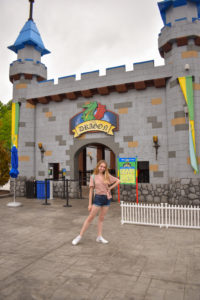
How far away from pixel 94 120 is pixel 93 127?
15.3 inches

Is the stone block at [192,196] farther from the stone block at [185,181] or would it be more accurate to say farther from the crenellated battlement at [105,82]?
the crenellated battlement at [105,82]

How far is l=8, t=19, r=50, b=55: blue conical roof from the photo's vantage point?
555 inches

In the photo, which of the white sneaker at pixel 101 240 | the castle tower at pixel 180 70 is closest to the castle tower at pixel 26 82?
the castle tower at pixel 180 70

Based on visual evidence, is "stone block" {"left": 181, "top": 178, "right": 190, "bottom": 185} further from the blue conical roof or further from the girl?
the blue conical roof

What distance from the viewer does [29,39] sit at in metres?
13.9

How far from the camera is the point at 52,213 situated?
29.0 feet

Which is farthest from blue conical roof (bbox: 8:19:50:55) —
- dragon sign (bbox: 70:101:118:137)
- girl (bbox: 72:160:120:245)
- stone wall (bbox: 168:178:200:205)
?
girl (bbox: 72:160:120:245)

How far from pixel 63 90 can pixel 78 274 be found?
11094 millimetres

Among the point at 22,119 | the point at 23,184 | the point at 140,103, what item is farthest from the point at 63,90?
the point at 23,184

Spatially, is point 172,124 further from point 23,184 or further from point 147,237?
point 23,184

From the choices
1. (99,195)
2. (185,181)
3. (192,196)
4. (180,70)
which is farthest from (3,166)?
(180,70)

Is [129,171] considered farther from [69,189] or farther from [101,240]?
[101,240]

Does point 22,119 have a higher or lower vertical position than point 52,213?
higher

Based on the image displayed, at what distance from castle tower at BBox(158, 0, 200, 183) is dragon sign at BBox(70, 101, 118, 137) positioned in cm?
296
